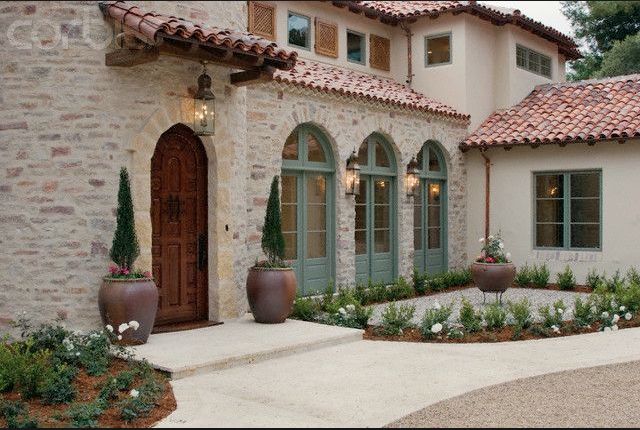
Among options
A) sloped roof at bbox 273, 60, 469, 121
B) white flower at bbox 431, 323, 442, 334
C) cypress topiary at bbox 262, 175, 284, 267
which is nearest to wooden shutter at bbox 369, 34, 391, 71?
sloped roof at bbox 273, 60, 469, 121

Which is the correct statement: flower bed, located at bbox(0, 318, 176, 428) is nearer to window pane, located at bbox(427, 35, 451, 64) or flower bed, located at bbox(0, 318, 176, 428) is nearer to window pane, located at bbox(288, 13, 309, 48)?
window pane, located at bbox(288, 13, 309, 48)

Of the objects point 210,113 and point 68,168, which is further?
point 210,113

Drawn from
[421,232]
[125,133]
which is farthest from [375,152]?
[125,133]

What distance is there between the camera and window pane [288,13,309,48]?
13.2 meters

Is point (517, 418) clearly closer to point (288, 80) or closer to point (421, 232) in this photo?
point (288, 80)

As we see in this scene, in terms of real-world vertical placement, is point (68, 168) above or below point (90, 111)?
below

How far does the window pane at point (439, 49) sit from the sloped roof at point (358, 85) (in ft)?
2.74

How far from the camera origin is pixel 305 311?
→ 30.8 feet

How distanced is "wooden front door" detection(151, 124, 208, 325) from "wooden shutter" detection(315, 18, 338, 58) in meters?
5.45

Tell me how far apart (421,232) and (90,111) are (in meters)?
7.91

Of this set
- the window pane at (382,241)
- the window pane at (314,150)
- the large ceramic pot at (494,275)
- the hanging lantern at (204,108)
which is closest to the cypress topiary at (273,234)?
the hanging lantern at (204,108)

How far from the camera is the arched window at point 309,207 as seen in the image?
11.1m

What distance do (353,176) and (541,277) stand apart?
14.6 feet

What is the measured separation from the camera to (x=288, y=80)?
10.6 meters
